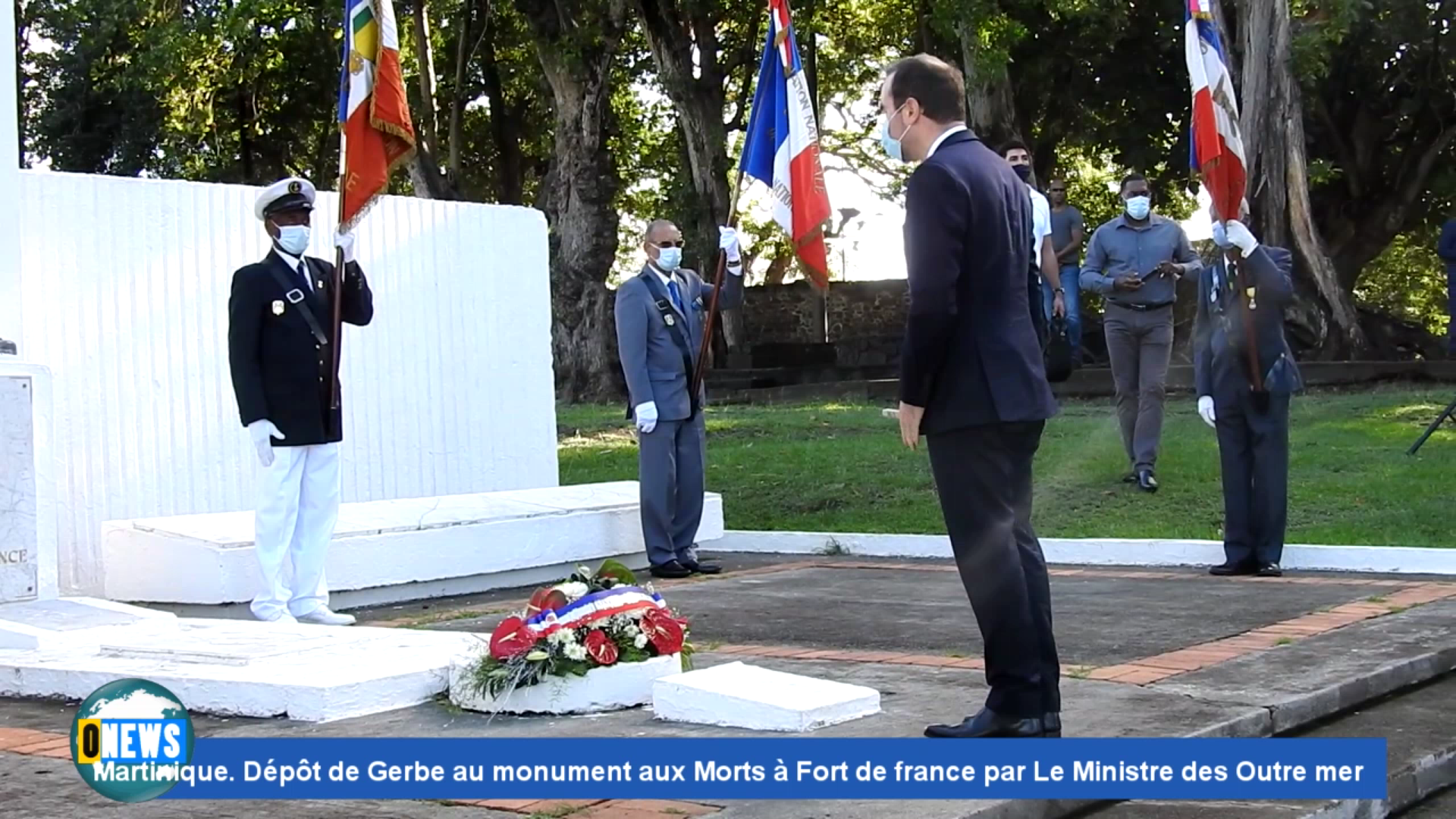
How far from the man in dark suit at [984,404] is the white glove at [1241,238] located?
175 inches

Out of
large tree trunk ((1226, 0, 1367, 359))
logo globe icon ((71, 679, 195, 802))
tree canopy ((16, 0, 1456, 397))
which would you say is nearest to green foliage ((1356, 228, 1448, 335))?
tree canopy ((16, 0, 1456, 397))

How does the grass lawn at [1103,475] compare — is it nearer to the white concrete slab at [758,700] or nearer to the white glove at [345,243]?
the white glove at [345,243]

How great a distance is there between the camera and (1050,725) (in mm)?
5000

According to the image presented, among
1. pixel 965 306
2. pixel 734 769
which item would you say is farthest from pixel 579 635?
pixel 965 306

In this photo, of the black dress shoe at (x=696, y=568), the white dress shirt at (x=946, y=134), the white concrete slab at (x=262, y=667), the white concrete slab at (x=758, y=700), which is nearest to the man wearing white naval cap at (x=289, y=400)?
the white concrete slab at (x=262, y=667)

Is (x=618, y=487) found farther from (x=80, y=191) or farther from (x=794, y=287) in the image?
(x=794, y=287)

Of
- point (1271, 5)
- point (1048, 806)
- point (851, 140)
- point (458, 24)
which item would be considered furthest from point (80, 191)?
point (851, 140)

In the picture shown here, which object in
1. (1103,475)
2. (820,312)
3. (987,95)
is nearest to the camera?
(1103,475)

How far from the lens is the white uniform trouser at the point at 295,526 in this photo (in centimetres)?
814

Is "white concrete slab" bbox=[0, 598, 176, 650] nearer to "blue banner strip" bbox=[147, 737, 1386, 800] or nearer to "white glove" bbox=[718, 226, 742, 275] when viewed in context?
"blue banner strip" bbox=[147, 737, 1386, 800]

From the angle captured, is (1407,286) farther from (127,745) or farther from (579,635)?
(127,745)

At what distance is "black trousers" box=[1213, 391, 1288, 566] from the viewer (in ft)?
29.9

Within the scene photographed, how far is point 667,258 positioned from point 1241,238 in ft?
10.6

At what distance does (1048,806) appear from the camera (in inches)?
179
